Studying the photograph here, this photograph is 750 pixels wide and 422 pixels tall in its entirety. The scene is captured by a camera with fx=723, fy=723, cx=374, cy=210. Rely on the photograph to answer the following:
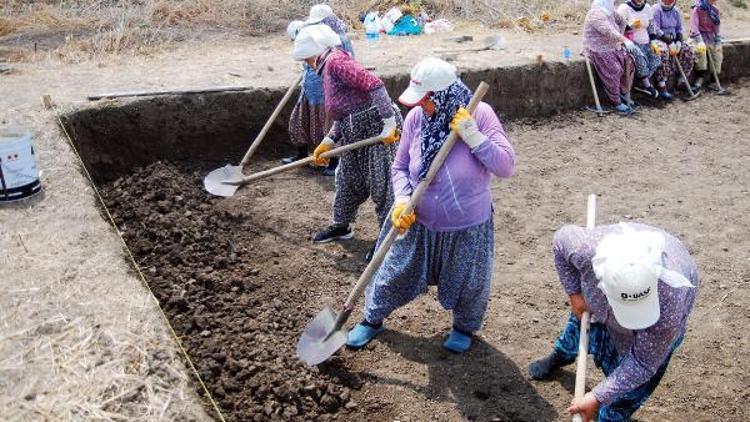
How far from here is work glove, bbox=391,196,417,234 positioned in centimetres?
359

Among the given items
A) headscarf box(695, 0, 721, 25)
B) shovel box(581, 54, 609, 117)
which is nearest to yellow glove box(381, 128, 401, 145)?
shovel box(581, 54, 609, 117)

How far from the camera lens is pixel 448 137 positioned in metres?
3.50

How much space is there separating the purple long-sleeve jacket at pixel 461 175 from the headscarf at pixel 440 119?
5 cm

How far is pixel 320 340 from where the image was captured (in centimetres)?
392

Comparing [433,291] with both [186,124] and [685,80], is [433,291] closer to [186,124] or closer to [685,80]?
[186,124]

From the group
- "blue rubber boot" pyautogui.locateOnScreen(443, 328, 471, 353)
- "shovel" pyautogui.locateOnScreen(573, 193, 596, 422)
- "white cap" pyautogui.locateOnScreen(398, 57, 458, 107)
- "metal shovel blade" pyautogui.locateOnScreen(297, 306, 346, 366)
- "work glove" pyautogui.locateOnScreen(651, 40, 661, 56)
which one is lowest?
"blue rubber boot" pyautogui.locateOnScreen(443, 328, 471, 353)

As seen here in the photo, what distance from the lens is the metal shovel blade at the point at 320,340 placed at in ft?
12.5

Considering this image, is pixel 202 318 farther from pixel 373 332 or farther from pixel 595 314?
pixel 595 314

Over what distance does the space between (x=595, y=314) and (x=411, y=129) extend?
1.31 metres

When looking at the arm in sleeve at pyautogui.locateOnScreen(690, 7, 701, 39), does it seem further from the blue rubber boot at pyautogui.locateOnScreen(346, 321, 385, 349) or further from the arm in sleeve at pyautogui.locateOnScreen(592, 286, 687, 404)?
the arm in sleeve at pyautogui.locateOnScreen(592, 286, 687, 404)

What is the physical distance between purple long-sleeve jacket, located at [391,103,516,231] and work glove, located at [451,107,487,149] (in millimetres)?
35

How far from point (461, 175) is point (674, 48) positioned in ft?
21.7

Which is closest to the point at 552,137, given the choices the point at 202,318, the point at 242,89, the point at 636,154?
the point at 636,154

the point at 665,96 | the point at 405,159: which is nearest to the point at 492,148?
the point at 405,159
